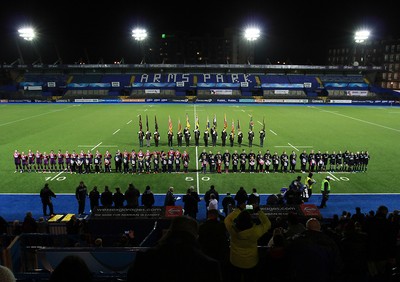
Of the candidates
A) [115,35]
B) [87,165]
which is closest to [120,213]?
[87,165]

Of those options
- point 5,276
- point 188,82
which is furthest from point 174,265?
point 188,82

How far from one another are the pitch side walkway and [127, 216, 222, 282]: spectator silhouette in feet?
34.3

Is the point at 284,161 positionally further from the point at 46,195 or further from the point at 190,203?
the point at 46,195

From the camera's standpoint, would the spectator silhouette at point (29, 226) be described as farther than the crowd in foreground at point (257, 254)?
Yes

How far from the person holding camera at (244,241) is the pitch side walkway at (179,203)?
7.78 meters

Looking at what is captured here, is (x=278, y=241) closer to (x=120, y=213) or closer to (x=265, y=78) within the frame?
(x=120, y=213)

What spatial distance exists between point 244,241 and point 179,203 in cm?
974

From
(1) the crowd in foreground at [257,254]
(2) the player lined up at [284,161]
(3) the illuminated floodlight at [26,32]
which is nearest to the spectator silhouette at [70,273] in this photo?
(1) the crowd in foreground at [257,254]

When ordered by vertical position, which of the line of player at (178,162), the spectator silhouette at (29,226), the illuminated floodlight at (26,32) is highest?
the illuminated floodlight at (26,32)

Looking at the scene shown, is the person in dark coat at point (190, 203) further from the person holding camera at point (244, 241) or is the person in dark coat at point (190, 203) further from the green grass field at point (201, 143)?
the person holding camera at point (244, 241)

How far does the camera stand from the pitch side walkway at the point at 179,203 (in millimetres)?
13188

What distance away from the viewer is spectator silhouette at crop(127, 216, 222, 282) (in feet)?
7.63

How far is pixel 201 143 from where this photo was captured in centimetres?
2597

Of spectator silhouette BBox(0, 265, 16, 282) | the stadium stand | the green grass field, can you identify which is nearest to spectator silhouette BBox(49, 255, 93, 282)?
spectator silhouette BBox(0, 265, 16, 282)
